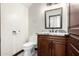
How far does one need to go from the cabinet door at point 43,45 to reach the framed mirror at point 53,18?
0.94 ft

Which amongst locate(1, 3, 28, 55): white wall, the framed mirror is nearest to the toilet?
locate(1, 3, 28, 55): white wall

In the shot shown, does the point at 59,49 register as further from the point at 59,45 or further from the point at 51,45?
the point at 51,45

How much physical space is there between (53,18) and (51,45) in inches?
24.0

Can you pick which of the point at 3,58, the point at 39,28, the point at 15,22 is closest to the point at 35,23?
the point at 39,28

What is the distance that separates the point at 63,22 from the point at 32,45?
0.90m

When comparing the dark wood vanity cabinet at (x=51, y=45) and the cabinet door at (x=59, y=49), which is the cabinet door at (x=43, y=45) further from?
the cabinet door at (x=59, y=49)

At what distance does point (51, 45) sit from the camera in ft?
7.64

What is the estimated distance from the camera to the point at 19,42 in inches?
88.0

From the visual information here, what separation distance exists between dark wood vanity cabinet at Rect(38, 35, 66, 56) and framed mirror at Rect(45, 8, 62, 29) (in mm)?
260

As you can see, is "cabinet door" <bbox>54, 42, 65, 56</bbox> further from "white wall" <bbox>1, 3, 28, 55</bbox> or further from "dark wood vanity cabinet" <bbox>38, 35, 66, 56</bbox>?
"white wall" <bbox>1, 3, 28, 55</bbox>

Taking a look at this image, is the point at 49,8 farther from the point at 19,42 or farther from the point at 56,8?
the point at 19,42

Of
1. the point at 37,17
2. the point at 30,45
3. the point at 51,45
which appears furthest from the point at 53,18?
the point at 30,45

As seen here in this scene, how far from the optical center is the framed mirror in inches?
89.0

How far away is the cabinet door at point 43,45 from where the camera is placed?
93.9 inches
